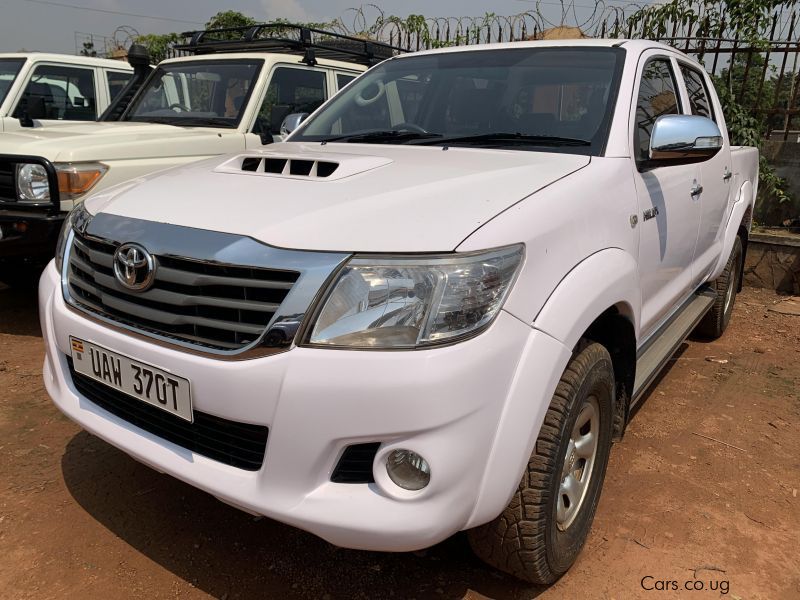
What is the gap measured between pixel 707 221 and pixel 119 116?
468 centimetres

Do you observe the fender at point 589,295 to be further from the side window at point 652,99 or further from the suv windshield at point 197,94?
the suv windshield at point 197,94

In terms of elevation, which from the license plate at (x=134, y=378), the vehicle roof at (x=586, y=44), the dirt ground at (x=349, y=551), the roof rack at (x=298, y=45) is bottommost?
the dirt ground at (x=349, y=551)

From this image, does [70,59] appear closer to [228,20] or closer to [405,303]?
[405,303]

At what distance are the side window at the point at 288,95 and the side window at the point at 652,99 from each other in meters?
2.63

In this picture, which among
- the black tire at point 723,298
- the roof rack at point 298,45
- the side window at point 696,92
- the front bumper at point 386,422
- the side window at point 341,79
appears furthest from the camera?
the side window at point 341,79

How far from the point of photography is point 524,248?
1715mm

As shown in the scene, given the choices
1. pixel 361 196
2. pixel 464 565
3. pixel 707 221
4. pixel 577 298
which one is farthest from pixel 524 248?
pixel 707 221

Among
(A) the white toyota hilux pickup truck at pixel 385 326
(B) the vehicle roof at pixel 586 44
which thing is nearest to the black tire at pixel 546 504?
(A) the white toyota hilux pickup truck at pixel 385 326

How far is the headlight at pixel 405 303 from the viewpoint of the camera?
1.58 meters

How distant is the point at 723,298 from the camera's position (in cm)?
453

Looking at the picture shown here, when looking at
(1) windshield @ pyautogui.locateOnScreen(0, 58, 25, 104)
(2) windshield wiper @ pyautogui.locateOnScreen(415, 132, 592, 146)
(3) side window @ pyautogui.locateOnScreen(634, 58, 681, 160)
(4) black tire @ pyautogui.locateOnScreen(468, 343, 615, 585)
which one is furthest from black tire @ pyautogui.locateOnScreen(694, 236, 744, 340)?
(1) windshield @ pyautogui.locateOnScreen(0, 58, 25, 104)

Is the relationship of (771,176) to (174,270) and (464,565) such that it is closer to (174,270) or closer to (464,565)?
(464,565)

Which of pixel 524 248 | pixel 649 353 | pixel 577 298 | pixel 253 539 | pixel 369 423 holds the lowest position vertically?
pixel 253 539

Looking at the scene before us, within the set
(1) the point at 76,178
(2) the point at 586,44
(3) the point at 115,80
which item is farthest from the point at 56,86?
(2) the point at 586,44
